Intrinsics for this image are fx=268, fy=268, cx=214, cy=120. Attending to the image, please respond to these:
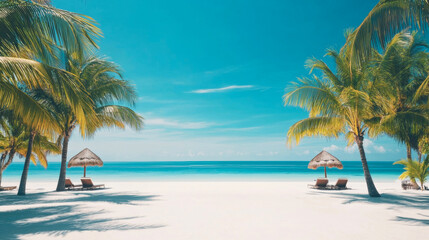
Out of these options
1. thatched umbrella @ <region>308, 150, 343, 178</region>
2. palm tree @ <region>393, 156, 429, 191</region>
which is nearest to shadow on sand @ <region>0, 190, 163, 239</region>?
thatched umbrella @ <region>308, 150, 343, 178</region>

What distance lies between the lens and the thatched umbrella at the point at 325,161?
13.6m

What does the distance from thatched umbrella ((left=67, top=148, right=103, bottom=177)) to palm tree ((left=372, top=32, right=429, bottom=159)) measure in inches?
509

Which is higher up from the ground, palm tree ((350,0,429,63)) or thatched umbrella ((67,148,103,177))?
Result: palm tree ((350,0,429,63))

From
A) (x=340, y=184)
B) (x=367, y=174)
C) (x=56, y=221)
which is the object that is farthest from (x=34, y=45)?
(x=340, y=184)

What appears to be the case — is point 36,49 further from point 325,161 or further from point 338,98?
point 325,161

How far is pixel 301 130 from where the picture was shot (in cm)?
999

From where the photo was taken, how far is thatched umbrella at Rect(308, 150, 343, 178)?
13551 millimetres

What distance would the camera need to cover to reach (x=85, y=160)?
13.8m

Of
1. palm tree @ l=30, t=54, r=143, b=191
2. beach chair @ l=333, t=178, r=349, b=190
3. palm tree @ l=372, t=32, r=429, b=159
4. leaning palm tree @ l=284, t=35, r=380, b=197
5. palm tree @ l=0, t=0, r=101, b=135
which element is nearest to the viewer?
palm tree @ l=0, t=0, r=101, b=135

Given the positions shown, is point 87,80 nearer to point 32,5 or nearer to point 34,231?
point 32,5

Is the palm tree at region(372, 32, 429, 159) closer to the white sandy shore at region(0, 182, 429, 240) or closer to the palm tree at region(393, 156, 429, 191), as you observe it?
the palm tree at region(393, 156, 429, 191)

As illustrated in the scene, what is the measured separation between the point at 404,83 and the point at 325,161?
5.20 metres

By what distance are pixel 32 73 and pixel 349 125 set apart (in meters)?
9.41

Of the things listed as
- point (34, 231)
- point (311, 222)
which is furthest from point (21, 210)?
point (311, 222)
